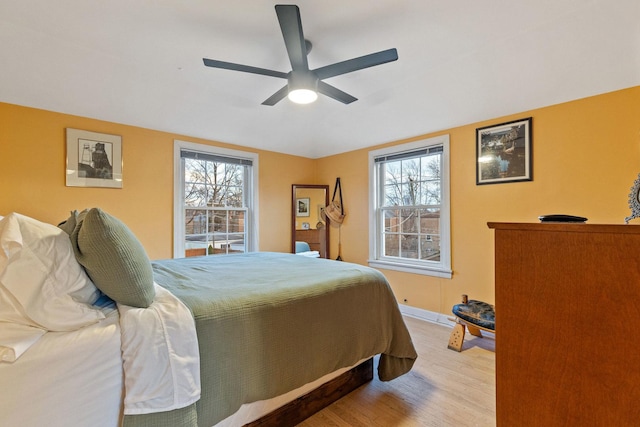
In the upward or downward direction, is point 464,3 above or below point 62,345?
above

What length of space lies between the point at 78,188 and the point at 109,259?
2.34 metres

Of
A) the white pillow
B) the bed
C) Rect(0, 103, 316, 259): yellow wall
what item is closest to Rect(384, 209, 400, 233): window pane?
Rect(0, 103, 316, 259): yellow wall

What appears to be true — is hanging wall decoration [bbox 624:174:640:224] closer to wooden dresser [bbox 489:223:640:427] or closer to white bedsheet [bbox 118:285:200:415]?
wooden dresser [bbox 489:223:640:427]

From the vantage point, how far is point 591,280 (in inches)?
31.3

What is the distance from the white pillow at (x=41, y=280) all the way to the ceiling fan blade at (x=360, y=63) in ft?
5.53

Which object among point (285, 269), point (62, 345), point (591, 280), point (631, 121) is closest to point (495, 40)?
point (631, 121)

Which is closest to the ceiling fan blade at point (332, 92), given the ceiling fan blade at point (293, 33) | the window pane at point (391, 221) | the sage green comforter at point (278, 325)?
the ceiling fan blade at point (293, 33)

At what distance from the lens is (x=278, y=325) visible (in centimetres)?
136

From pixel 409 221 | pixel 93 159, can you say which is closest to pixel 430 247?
pixel 409 221

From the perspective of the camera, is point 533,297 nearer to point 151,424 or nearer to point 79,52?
point 151,424

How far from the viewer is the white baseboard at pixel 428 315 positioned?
3.11 metres

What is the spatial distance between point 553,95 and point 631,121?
0.56 meters

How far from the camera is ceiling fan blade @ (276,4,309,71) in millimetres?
1436

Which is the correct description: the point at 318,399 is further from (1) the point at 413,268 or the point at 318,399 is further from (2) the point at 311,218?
(2) the point at 311,218
